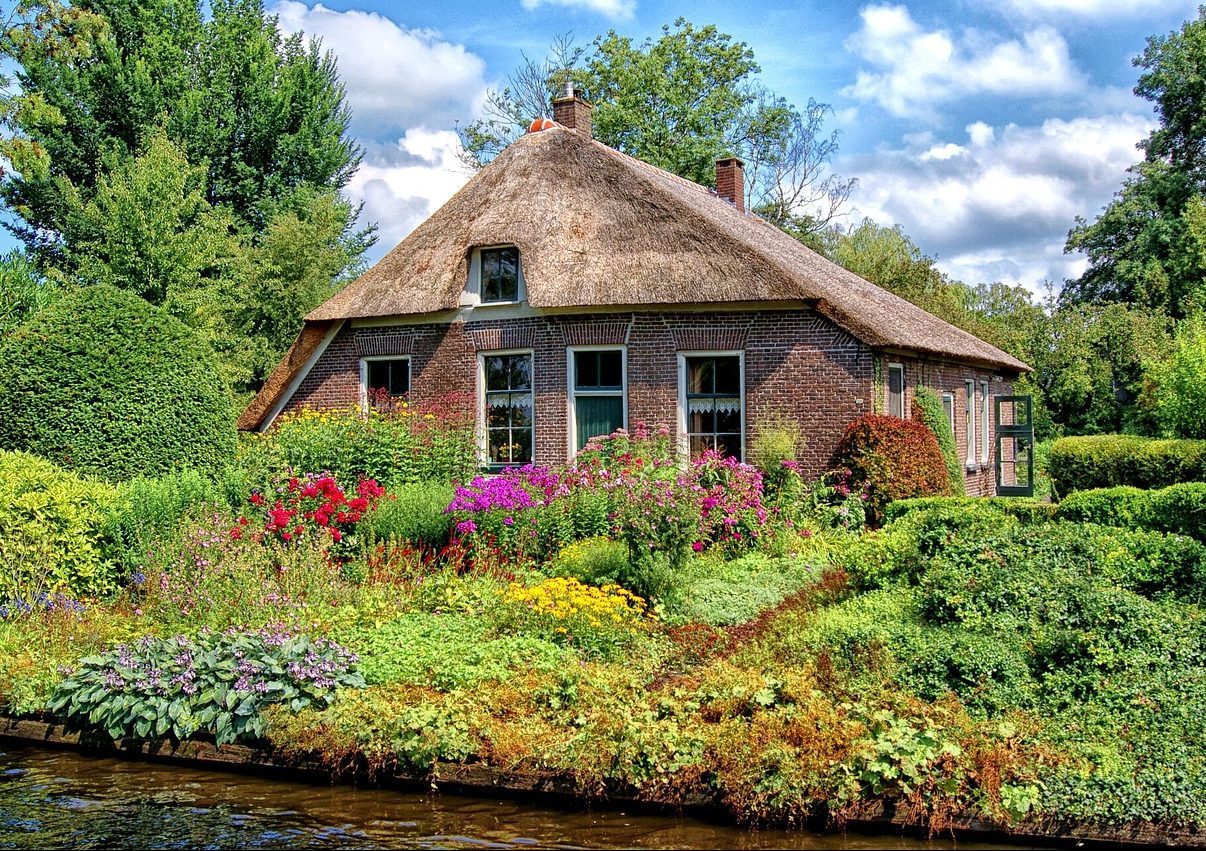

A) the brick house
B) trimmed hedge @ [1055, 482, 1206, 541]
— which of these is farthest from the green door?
trimmed hedge @ [1055, 482, 1206, 541]

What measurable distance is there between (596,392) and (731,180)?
35.7 ft

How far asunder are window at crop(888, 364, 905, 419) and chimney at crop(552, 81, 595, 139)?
7550mm

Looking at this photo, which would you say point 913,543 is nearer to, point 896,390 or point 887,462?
point 887,462

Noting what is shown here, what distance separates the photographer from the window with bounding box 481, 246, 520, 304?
18844 millimetres

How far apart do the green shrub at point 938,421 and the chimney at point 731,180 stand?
867 cm

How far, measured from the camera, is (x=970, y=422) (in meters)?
23.5

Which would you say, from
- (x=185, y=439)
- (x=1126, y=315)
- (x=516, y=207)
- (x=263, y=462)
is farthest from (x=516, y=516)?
(x=1126, y=315)

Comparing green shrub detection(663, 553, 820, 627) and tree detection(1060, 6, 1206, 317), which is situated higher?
tree detection(1060, 6, 1206, 317)

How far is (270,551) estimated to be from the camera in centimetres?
1148

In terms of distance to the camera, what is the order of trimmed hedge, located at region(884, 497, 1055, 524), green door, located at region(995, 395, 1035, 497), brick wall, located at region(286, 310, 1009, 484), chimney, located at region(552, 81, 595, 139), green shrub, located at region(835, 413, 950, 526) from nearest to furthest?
1. trimmed hedge, located at region(884, 497, 1055, 524)
2. green shrub, located at region(835, 413, 950, 526)
3. brick wall, located at region(286, 310, 1009, 484)
4. chimney, located at region(552, 81, 595, 139)
5. green door, located at region(995, 395, 1035, 497)

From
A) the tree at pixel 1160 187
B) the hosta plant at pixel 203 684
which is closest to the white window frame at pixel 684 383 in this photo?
the hosta plant at pixel 203 684

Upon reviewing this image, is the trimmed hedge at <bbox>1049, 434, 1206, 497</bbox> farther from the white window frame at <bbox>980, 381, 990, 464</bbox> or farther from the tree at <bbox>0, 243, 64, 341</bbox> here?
the tree at <bbox>0, 243, 64, 341</bbox>

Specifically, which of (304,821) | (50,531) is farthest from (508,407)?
(304,821)

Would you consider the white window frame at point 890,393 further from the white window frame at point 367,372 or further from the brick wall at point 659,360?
the white window frame at point 367,372
